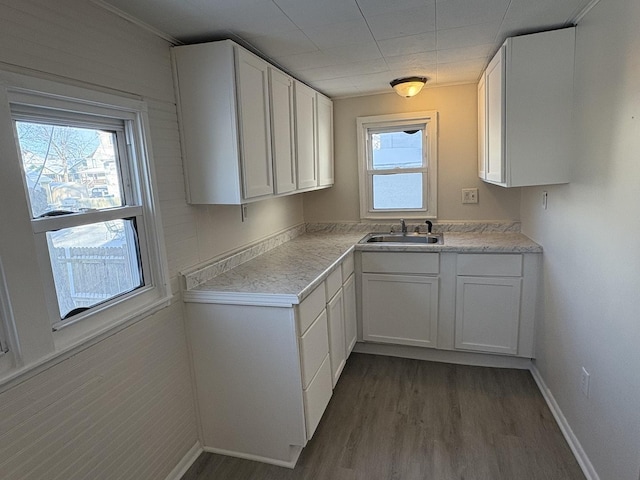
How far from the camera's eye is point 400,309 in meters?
2.85

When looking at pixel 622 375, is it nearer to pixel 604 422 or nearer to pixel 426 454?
pixel 604 422

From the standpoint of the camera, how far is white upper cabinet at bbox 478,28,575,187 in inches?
78.1

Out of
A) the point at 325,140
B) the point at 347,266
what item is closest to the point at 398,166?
the point at 325,140


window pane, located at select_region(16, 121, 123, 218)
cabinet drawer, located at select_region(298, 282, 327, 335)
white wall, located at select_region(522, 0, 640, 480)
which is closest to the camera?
window pane, located at select_region(16, 121, 123, 218)

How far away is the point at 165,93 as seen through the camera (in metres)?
1.81

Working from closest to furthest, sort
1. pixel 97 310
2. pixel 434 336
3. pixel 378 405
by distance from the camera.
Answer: pixel 97 310 < pixel 378 405 < pixel 434 336

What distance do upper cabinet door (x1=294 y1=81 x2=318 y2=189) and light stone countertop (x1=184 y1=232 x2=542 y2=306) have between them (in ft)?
1.61

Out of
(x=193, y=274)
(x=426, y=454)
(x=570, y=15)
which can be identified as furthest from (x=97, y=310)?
(x=570, y=15)

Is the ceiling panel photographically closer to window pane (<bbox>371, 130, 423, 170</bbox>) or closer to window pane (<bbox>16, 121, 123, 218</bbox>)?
window pane (<bbox>16, 121, 123, 218</bbox>)

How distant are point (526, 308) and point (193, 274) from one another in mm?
2161

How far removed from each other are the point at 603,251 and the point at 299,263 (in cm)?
153

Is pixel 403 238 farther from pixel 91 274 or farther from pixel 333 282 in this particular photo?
pixel 91 274

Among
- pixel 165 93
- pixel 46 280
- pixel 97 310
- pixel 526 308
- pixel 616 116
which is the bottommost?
pixel 526 308

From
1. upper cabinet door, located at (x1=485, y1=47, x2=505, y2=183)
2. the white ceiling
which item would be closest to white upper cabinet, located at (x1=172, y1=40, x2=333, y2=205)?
the white ceiling
